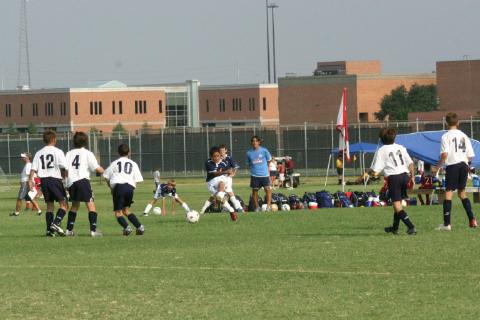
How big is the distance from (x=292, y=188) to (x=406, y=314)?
136 feet

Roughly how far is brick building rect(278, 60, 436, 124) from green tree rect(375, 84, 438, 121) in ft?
4.11

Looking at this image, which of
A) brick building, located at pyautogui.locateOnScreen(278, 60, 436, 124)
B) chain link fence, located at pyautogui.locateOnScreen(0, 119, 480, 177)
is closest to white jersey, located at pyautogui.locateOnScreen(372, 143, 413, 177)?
chain link fence, located at pyautogui.locateOnScreen(0, 119, 480, 177)

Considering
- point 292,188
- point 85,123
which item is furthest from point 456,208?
point 85,123

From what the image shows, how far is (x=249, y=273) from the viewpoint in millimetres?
14797

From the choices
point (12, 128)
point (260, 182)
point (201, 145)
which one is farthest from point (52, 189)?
point (12, 128)

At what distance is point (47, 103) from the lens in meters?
126

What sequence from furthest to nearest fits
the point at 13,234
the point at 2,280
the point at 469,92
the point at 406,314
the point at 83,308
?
1. the point at 469,92
2. the point at 13,234
3. the point at 2,280
4. the point at 83,308
5. the point at 406,314

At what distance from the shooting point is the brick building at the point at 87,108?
125 metres

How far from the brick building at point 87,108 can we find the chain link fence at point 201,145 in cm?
5015

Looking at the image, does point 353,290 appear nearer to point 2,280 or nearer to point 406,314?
point 406,314

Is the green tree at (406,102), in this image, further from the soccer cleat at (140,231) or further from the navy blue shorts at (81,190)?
the navy blue shorts at (81,190)

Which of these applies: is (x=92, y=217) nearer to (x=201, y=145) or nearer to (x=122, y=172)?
(x=122, y=172)

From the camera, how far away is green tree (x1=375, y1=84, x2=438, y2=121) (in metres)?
109

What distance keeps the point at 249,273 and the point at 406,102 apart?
97.9 metres
